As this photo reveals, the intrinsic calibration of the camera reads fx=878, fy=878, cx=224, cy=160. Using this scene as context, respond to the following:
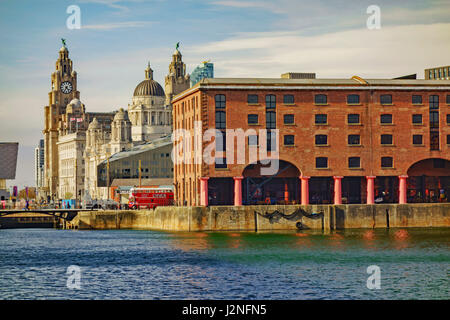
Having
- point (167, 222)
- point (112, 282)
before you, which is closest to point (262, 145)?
point (167, 222)

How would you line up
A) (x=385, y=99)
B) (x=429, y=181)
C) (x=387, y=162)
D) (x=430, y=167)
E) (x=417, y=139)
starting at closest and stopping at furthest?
(x=385, y=99)
(x=387, y=162)
(x=417, y=139)
(x=430, y=167)
(x=429, y=181)

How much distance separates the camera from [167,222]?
397 ft

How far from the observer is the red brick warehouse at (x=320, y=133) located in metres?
119

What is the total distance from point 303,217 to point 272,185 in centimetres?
1142

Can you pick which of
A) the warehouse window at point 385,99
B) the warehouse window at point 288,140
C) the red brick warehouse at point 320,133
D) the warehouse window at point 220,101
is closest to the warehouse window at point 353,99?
the red brick warehouse at point 320,133

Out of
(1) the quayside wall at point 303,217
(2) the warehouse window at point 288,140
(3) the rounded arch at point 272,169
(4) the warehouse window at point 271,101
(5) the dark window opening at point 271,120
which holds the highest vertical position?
(4) the warehouse window at point 271,101

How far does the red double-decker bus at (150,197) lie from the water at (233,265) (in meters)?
30.5

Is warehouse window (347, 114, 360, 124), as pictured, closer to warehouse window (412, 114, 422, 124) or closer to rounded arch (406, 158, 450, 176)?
warehouse window (412, 114, 422, 124)

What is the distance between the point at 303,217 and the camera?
379 ft

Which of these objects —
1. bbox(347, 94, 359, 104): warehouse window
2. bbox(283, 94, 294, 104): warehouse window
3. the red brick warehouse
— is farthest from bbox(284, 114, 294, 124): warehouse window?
bbox(347, 94, 359, 104): warehouse window

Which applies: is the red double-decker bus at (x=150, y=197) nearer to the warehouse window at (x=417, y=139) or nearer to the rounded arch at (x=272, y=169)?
the rounded arch at (x=272, y=169)

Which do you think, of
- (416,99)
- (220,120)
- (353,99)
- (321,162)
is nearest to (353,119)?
(353,99)

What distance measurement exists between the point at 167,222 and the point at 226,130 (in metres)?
15.1

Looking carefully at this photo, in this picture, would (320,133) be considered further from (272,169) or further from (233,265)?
(233,265)
